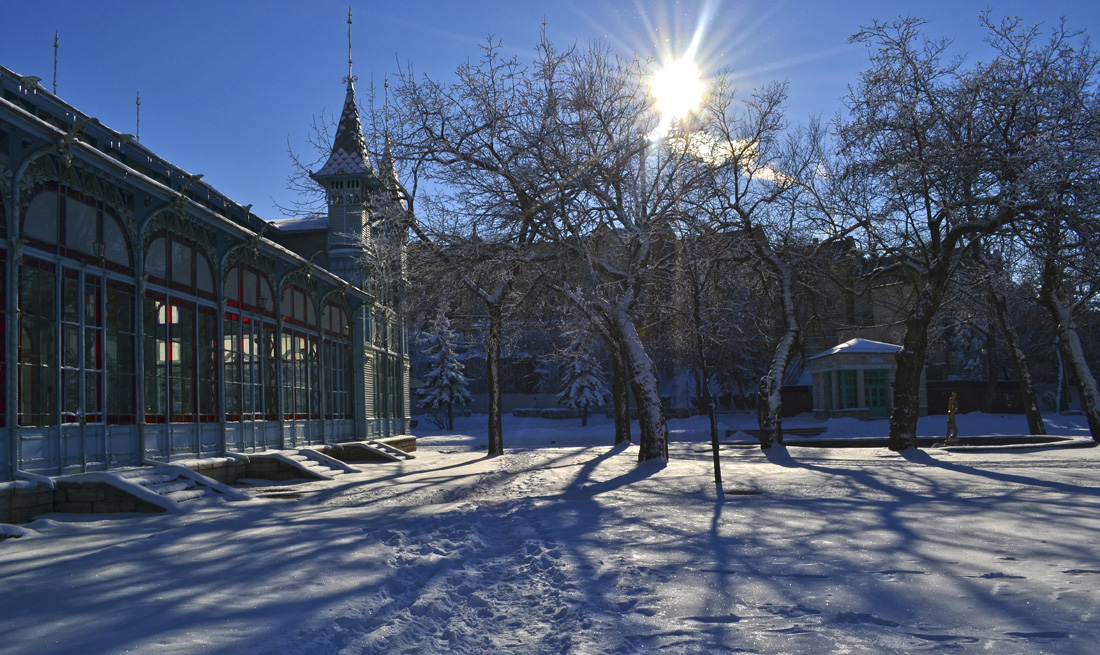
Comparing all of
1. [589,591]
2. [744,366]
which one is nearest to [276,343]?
[589,591]

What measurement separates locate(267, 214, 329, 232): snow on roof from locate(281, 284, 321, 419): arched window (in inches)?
202

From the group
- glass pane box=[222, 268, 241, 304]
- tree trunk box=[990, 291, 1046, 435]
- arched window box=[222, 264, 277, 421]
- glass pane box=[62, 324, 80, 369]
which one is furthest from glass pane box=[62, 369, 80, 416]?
tree trunk box=[990, 291, 1046, 435]

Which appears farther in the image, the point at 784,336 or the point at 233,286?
the point at 784,336

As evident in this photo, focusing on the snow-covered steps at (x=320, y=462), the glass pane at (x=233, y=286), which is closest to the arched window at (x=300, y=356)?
the snow-covered steps at (x=320, y=462)

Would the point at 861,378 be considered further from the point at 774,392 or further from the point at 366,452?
the point at 366,452

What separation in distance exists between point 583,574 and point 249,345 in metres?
13.4

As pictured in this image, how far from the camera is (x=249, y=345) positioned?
18688 mm

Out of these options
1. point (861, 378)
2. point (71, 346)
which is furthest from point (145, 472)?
point (861, 378)

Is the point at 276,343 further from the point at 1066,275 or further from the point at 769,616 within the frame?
the point at 1066,275

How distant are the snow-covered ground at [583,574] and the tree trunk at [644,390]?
5897mm

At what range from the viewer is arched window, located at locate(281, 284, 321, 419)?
824 inches

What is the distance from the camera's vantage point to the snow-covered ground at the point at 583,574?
5215 millimetres

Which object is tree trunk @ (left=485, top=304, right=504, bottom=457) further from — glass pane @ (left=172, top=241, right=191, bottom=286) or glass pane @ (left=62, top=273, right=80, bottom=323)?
glass pane @ (left=62, top=273, right=80, bottom=323)

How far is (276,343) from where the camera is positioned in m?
20.0
